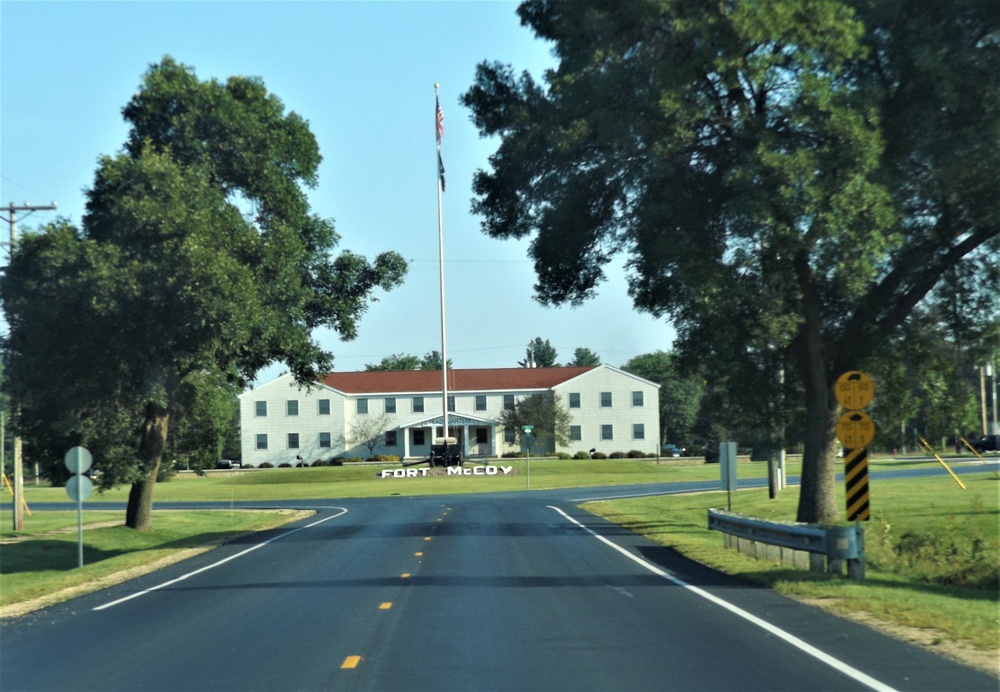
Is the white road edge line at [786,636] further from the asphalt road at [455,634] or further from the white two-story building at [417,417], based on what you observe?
the white two-story building at [417,417]

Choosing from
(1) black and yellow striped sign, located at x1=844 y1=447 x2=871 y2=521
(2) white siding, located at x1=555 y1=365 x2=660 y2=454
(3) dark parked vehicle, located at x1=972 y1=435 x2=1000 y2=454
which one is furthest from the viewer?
(2) white siding, located at x1=555 y1=365 x2=660 y2=454

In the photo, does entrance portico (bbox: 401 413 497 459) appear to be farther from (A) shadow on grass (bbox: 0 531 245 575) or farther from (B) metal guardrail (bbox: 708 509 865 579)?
(B) metal guardrail (bbox: 708 509 865 579)

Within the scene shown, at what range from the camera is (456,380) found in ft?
328

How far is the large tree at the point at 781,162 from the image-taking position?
19.8m

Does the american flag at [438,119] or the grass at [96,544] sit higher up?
the american flag at [438,119]

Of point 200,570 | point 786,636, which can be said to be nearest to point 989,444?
point 200,570

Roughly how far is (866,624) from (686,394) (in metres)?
117

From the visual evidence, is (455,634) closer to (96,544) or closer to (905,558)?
(905,558)

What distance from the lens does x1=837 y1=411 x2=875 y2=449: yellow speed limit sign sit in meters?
16.9

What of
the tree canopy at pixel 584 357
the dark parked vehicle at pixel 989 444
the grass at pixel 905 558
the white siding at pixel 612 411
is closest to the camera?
the grass at pixel 905 558

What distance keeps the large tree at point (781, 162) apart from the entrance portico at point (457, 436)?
233ft

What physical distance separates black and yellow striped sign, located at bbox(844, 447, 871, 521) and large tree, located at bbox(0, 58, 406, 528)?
1464 cm

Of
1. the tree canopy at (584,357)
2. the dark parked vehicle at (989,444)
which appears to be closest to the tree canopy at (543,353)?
the tree canopy at (584,357)

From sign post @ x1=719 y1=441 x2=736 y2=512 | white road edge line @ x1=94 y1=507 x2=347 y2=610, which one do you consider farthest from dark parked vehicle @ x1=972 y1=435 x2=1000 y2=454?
white road edge line @ x1=94 y1=507 x2=347 y2=610
